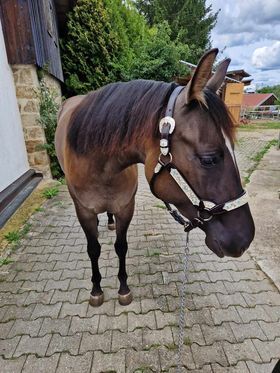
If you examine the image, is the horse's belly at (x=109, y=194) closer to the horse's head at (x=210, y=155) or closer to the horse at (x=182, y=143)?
the horse at (x=182, y=143)

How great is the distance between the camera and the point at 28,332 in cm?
182

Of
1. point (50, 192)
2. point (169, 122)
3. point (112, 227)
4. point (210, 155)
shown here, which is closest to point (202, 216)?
point (210, 155)

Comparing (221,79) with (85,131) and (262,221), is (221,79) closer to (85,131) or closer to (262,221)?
(85,131)

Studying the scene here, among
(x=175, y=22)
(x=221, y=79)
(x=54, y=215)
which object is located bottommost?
(x=54, y=215)

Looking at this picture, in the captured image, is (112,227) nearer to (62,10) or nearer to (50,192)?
(50,192)

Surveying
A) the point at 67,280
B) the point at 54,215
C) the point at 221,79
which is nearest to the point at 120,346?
the point at 67,280

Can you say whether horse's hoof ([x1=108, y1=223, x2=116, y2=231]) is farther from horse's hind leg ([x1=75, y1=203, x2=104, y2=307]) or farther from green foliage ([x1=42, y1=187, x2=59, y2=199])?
green foliage ([x1=42, y1=187, x2=59, y2=199])

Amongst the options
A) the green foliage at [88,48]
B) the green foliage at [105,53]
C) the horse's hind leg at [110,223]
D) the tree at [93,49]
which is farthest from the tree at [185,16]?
the horse's hind leg at [110,223]

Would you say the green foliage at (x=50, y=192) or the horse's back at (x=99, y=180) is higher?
the horse's back at (x=99, y=180)

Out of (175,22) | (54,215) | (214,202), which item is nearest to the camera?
(214,202)

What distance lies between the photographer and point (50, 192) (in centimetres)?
454

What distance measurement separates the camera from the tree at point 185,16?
19062mm

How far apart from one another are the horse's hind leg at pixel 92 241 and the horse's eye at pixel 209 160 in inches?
42.7

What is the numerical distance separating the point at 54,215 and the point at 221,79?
3.28 metres
